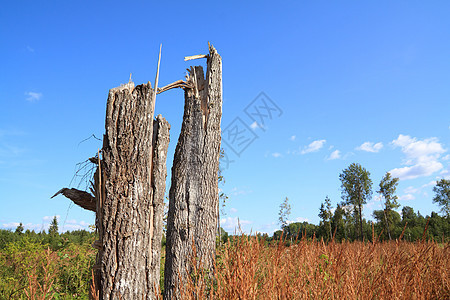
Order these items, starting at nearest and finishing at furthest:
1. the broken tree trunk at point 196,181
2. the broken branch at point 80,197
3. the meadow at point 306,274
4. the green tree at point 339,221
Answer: the meadow at point 306,274
the broken branch at point 80,197
the broken tree trunk at point 196,181
the green tree at point 339,221

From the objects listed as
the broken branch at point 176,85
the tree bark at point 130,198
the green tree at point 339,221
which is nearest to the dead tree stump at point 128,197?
the tree bark at point 130,198

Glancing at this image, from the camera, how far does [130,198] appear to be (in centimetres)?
424

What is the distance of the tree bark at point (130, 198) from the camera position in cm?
406

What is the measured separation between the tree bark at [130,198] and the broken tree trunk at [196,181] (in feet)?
1.63

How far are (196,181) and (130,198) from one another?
Result: 50.1 inches

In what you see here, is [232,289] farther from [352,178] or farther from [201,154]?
[352,178]

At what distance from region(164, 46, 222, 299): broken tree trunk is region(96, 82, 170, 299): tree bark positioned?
0.50m

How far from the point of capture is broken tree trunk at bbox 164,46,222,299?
484cm

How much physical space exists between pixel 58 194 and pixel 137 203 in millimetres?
1349

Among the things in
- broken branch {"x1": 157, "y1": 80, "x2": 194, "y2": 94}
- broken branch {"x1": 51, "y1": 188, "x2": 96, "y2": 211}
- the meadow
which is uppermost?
broken branch {"x1": 157, "y1": 80, "x2": 194, "y2": 94}

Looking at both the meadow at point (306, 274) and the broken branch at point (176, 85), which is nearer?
the meadow at point (306, 274)

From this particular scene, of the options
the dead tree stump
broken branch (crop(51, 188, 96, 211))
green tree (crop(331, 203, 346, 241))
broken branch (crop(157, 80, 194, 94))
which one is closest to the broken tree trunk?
broken branch (crop(157, 80, 194, 94))

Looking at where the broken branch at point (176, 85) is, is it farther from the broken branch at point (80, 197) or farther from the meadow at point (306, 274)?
the meadow at point (306, 274)

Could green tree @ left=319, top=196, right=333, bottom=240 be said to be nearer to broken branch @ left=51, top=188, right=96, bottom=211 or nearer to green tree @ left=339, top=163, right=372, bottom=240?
green tree @ left=339, top=163, right=372, bottom=240
